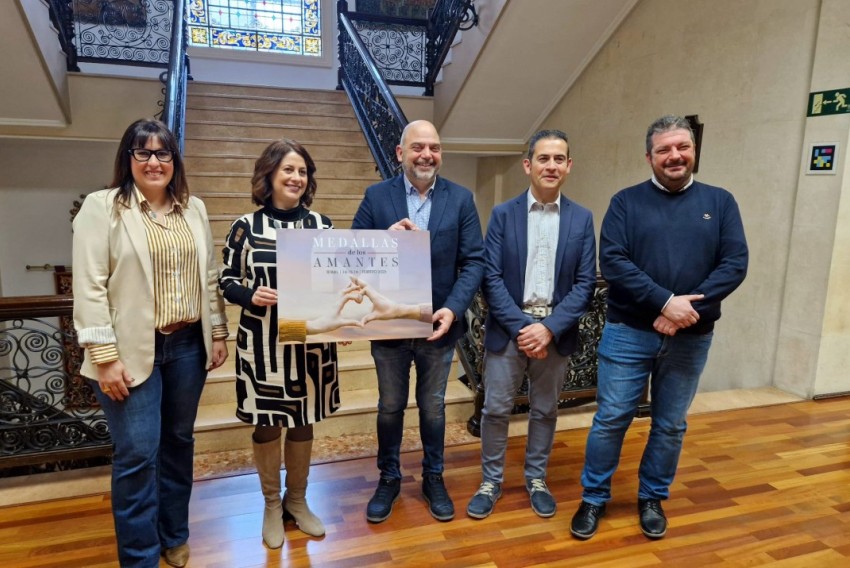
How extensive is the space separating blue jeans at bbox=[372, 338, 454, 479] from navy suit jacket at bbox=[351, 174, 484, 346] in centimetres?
9

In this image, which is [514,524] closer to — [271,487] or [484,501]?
Result: [484,501]

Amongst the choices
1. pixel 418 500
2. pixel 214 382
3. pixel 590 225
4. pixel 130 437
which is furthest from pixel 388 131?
pixel 130 437

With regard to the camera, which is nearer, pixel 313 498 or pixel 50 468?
pixel 313 498

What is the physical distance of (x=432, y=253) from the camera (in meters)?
2.11

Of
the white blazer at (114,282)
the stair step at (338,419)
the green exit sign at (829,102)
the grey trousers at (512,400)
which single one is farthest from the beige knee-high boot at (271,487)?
the green exit sign at (829,102)

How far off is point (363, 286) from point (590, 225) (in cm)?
95

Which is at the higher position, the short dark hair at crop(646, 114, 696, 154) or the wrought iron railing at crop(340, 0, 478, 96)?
the wrought iron railing at crop(340, 0, 478, 96)

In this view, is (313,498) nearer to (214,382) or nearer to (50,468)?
(214,382)

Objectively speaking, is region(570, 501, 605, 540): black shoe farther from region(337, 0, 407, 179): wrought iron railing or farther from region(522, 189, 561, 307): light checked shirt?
region(337, 0, 407, 179): wrought iron railing

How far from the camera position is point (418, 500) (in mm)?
2441

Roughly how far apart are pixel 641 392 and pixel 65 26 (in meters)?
5.94

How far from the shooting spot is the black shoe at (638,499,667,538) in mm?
2193

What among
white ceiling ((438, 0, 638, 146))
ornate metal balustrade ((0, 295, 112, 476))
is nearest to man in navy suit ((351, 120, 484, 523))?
ornate metal balustrade ((0, 295, 112, 476))

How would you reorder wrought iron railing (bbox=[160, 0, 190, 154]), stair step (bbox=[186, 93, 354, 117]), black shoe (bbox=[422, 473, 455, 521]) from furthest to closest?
1. stair step (bbox=[186, 93, 354, 117])
2. wrought iron railing (bbox=[160, 0, 190, 154])
3. black shoe (bbox=[422, 473, 455, 521])
